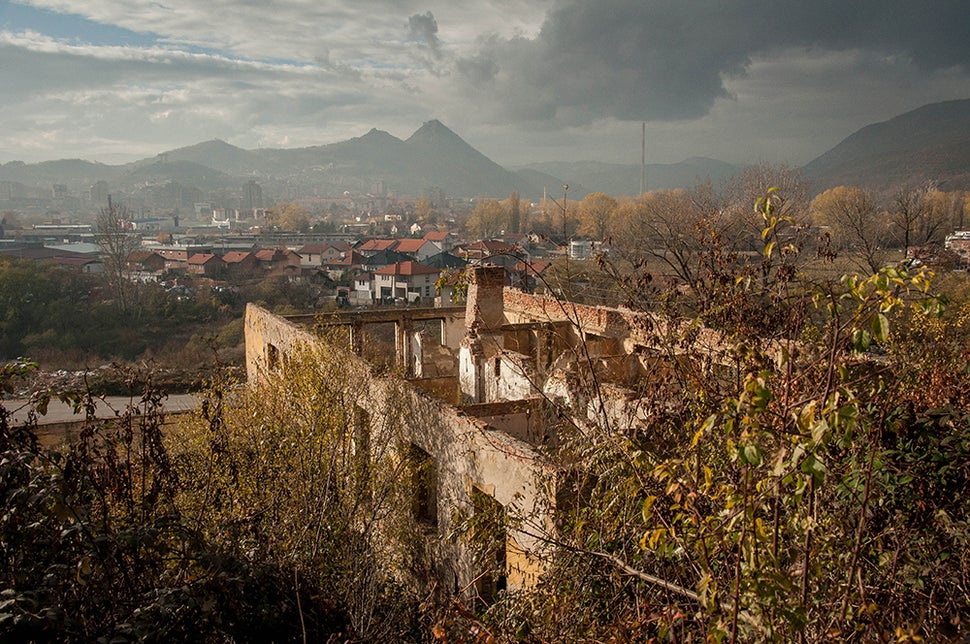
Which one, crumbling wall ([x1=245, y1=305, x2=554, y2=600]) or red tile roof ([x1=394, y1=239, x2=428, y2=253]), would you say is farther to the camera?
red tile roof ([x1=394, y1=239, x2=428, y2=253])

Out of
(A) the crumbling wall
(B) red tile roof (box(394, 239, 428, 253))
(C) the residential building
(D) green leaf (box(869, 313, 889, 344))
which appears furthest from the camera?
(B) red tile roof (box(394, 239, 428, 253))

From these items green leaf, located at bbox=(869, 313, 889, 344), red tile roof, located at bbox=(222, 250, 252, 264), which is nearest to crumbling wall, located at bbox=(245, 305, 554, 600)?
green leaf, located at bbox=(869, 313, 889, 344)

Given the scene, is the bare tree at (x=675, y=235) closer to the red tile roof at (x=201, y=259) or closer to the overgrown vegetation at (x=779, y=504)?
the overgrown vegetation at (x=779, y=504)

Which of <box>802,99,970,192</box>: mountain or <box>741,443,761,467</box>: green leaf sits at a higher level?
<box>802,99,970,192</box>: mountain

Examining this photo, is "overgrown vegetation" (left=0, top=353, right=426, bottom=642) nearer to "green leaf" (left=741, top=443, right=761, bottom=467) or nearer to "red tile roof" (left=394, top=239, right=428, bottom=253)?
"green leaf" (left=741, top=443, right=761, bottom=467)

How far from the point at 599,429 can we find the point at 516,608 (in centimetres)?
169

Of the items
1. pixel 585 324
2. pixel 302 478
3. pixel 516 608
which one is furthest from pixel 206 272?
pixel 516 608

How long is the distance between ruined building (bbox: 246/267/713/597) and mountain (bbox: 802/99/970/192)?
96.9 feet

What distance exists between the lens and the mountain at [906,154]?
69.3 meters

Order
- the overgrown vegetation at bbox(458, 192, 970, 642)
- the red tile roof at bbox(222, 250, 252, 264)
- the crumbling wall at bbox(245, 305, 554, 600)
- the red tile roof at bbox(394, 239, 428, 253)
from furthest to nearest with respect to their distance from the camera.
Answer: the red tile roof at bbox(394, 239, 428, 253) → the red tile roof at bbox(222, 250, 252, 264) → the crumbling wall at bbox(245, 305, 554, 600) → the overgrown vegetation at bbox(458, 192, 970, 642)

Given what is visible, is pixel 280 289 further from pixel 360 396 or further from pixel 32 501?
pixel 32 501

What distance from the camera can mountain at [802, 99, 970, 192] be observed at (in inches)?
2729

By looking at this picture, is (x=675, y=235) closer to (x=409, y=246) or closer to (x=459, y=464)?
(x=459, y=464)

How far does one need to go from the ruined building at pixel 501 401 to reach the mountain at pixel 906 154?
29.5 meters
